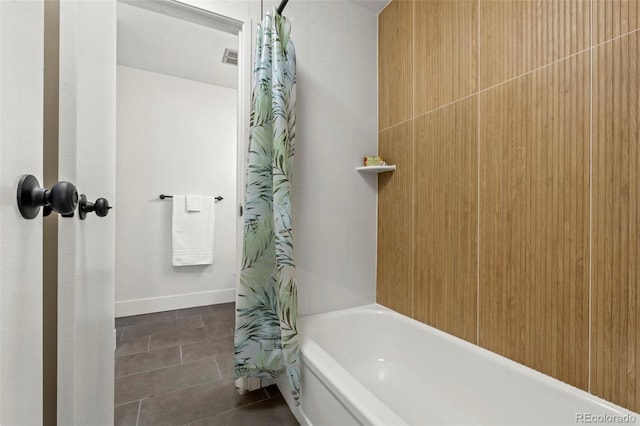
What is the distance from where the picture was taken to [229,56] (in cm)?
259

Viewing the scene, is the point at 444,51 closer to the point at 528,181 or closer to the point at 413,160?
the point at 413,160

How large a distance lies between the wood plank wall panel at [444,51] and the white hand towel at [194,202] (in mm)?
2305

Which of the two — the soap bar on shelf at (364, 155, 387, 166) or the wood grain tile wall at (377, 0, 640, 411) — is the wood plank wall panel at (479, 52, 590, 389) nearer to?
the wood grain tile wall at (377, 0, 640, 411)

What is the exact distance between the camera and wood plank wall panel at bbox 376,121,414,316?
168 centimetres

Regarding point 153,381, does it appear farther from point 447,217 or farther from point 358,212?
point 447,217

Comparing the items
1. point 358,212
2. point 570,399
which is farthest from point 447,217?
point 570,399

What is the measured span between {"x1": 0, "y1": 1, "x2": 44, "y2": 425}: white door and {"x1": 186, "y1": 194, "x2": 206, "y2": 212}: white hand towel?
2.70 meters

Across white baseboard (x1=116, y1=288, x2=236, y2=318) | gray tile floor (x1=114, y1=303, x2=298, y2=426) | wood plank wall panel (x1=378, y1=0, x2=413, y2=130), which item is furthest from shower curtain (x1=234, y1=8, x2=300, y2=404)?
white baseboard (x1=116, y1=288, x2=236, y2=318)

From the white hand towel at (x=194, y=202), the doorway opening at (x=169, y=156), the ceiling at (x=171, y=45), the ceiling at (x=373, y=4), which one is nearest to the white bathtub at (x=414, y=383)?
the doorway opening at (x=169, y=156)

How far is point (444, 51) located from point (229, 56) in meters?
1.97

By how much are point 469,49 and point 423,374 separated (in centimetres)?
164

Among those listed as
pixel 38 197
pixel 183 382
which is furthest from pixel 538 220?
pixel 183 382

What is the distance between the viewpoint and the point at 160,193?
9.35 feet

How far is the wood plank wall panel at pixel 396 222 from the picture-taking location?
1.68m
